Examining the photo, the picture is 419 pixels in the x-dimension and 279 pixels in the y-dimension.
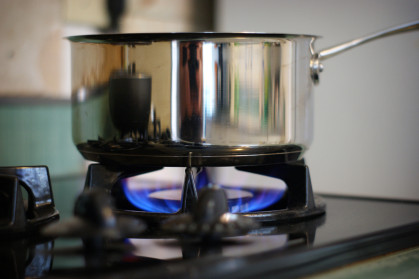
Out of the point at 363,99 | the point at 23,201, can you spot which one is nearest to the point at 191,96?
the point at 23,201

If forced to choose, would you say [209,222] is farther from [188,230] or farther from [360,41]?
[360,41]

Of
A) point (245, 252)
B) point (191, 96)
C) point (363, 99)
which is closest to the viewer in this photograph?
point (245, 252)

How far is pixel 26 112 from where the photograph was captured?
4.09ft

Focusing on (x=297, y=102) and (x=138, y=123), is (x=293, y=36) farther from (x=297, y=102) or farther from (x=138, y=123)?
(x=138, y=123)

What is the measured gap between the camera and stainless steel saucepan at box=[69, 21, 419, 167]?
0.76m

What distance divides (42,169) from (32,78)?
0.48 metres

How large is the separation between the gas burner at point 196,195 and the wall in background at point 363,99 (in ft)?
0.99

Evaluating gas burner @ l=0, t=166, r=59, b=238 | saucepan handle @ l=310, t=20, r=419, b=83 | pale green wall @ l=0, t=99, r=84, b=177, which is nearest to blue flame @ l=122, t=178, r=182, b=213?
gas burner @ l=0, t=166, r=59, b=238

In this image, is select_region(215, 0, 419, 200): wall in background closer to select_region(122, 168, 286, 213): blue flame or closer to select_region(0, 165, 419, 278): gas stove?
select_region(0, 165, 419, 278): gas stove

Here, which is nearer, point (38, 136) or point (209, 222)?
point (209, 222)

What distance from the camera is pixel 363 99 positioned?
123cm

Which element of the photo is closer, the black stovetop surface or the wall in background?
the black stovetop surface

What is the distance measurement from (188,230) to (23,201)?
244mm

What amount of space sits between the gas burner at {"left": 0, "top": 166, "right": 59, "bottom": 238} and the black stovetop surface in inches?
0.8
